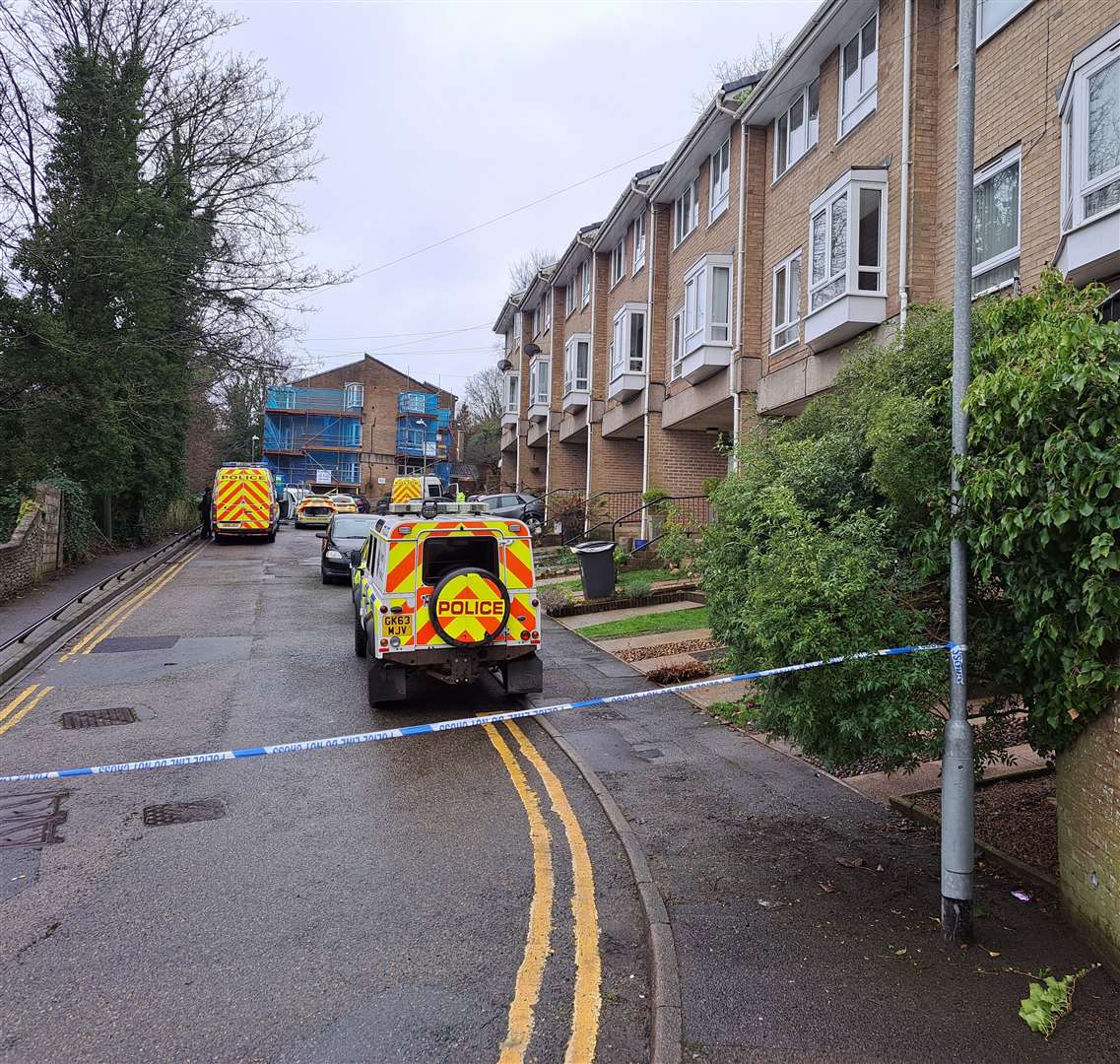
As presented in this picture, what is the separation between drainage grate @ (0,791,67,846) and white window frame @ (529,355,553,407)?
101 feet

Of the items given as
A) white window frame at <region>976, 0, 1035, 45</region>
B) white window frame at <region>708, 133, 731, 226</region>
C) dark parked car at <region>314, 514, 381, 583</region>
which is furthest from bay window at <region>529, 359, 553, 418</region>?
white window frame at <region>976, 0, 1035, 45</region>

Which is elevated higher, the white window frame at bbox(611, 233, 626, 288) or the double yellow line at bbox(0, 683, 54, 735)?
the white window frame at bbox(611, 233, 626, 288)

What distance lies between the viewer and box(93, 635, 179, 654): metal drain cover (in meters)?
12.7

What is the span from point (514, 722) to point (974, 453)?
5.77 m

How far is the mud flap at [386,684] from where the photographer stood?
29.6 feet

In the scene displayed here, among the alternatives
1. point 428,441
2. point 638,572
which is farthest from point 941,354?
point 428,441

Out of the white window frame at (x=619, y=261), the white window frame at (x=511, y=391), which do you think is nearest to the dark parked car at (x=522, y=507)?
the white window frame at (x=619, y=261)

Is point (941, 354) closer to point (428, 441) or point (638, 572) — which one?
point (638, 572)

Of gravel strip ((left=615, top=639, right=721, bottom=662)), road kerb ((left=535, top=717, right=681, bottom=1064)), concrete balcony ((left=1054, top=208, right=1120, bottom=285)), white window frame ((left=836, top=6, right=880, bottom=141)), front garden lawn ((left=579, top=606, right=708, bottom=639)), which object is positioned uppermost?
white window frame ((left=836, top=6, right=880, bottom=141))

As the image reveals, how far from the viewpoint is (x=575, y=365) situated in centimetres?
3198

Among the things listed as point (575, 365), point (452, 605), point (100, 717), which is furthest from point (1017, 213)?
point (575, 365)

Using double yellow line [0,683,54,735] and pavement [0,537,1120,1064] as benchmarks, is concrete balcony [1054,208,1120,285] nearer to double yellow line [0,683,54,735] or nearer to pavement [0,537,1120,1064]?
pavement [0,537,1120,1064]

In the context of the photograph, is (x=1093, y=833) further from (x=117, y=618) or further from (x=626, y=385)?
(x=626, y=385)

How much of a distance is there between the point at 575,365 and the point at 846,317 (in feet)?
61.3
